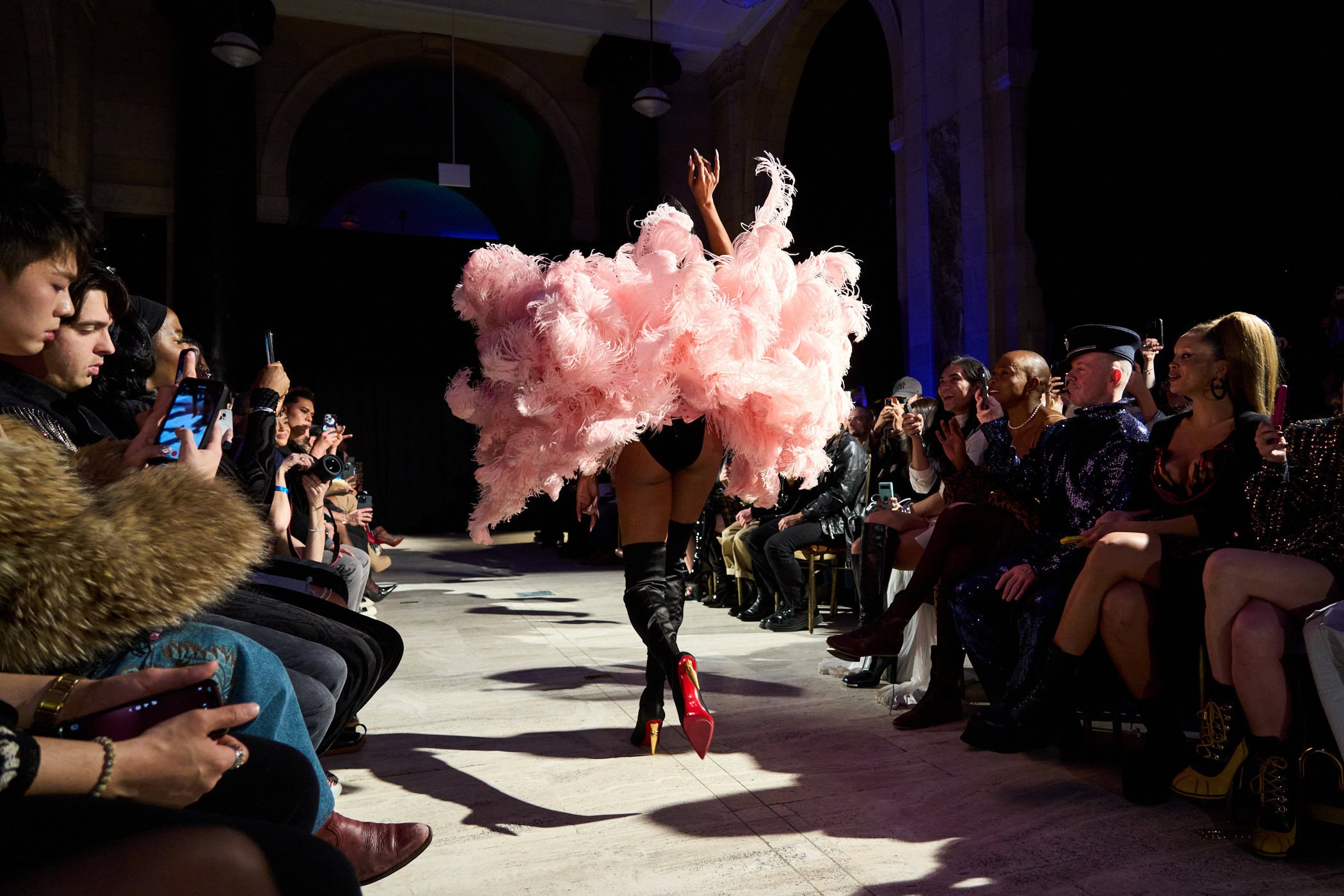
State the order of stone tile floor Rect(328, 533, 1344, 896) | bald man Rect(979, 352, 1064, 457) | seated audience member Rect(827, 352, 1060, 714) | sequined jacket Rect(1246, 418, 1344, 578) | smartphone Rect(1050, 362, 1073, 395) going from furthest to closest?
1. bald man Rect(979, 352, 1064, 457)
2. smartphone Rect(1050, 362, 1073, 395)
3. seated audience member Rect(827, 352, 1060, 714)
4. sequined jacket Rect(1246, 418, 1344, 578)
5. stone tile floor Rect(328, 533, 1344, 896)

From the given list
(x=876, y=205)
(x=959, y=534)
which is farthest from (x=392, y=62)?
(x=959, y=534)

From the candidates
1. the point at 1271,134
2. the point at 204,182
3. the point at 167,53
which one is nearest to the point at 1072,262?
the point at 1271,134

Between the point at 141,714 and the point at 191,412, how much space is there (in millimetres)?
993

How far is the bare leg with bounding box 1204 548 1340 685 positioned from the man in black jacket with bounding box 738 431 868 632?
315 centimetres

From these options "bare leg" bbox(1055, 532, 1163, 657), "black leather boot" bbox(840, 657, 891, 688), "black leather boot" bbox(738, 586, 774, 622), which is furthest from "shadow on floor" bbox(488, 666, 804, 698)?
"black leather boot" bbox(738, 586, 774, 622)

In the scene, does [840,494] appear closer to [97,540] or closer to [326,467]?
[326,467]

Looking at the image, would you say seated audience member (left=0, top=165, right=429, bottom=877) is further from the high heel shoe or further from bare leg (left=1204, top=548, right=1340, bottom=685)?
bare leg (left=1204, top=548, right=1340, bottom=685)

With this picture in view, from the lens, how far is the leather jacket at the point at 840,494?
18.4 feet

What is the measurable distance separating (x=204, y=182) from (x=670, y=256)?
926cm

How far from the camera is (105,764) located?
1.02 meters

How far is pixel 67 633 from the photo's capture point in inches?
45.3

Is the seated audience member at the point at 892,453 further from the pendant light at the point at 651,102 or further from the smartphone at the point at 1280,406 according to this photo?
the pendant light at the point at 651,102

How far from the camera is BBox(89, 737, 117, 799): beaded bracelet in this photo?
100 cm

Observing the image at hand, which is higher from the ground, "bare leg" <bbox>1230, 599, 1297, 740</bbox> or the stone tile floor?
"bare leg" <bbox>1230, 599, 1297, 740</bbox>
